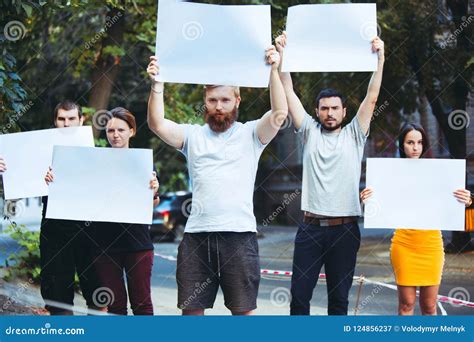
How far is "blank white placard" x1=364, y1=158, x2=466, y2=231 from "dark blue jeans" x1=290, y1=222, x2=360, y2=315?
273mm

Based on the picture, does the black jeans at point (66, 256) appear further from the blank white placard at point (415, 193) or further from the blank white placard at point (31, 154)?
the blank white placard at point (415, 193)

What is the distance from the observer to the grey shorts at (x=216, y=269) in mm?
4402

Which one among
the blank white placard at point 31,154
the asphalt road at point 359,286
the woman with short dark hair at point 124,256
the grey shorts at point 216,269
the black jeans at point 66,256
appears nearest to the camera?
the grey shorts at point 216,269

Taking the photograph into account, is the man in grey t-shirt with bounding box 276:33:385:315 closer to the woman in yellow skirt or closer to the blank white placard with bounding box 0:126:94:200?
the woman in yellow skirt

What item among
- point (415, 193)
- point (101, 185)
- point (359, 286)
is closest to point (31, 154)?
point (101, 185)

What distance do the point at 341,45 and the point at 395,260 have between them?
A: 1.37 meters

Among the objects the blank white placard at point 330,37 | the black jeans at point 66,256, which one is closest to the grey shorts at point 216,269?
the black jeans at point 66,256

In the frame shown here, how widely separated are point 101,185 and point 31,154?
1.99 feet

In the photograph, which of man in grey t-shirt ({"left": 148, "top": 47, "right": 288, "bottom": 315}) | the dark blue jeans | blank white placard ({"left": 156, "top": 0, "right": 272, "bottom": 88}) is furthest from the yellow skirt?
blank white placard ({"left": 156, "top": 0, "right": 272, "bottom": 88})

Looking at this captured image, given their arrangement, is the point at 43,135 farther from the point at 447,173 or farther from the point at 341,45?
the point at 447,173

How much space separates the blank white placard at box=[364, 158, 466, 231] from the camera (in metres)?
4.95

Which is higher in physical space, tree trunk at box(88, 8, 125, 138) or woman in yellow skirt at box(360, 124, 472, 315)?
tree trunk at box(88, 8, 125, 138)

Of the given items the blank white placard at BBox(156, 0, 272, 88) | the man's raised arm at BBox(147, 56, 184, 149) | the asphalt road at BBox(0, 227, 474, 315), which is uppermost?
the blank white placard at BBox(156, 0, 272, 88)

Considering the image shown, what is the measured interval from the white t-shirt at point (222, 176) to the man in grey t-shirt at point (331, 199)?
1.47 feet
